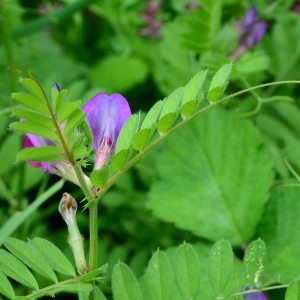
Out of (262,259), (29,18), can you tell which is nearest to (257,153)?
(262,259)

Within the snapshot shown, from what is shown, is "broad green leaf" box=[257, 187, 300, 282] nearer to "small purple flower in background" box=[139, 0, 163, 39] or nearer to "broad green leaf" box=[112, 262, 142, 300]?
"broad green leaf" box=[112, 262, 142, 300]

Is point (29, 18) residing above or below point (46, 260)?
above

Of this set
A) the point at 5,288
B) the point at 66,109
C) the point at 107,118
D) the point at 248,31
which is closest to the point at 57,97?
the point at 66,109

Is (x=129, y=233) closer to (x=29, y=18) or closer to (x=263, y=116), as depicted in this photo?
(x=263, y=116)

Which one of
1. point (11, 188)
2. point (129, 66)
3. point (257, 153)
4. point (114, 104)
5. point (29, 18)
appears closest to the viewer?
point (114, 104)

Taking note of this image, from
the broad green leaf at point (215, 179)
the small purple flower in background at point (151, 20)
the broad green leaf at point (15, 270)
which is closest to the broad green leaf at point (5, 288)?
the broad green leaf at point (15, 270)

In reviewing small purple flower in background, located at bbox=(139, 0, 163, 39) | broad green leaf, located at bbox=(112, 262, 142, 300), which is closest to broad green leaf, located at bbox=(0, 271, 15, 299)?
broad green leaf, located at bbox=(112, 262, 142, 300)
